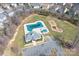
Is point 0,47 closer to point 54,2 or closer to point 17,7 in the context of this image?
point 17,7

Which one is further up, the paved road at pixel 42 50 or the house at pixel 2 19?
the house at pixel 2 19

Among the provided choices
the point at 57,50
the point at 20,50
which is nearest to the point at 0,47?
the point at 20,50

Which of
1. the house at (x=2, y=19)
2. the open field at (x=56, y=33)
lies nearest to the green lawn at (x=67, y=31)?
the open field at (x=56, y=33)

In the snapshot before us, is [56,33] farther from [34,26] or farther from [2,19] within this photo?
[2,19]

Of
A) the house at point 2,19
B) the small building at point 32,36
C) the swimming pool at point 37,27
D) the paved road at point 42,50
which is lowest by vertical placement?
the paved road at point 42,50

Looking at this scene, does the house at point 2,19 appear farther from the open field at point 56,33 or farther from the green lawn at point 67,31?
the green lawn at point 67,31

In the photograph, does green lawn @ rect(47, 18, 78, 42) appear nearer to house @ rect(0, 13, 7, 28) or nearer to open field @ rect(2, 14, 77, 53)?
open field @ rect(2, 14, 77, 53)

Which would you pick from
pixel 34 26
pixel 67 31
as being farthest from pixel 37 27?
pixel 67 31

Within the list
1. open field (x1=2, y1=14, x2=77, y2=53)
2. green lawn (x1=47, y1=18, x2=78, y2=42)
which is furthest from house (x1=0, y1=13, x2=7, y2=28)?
green lawn (x1=47, y1=18, x2=78, y2=42)
